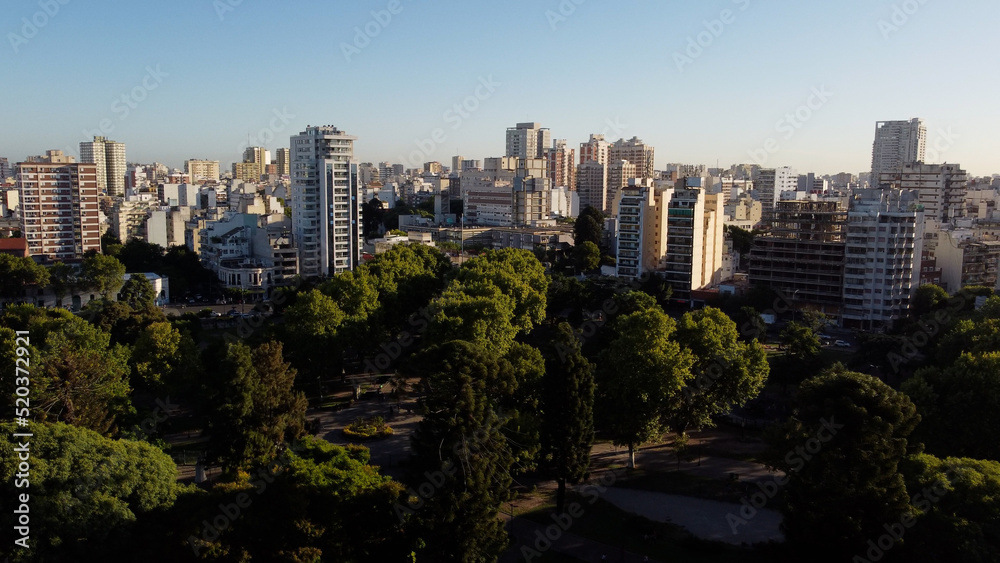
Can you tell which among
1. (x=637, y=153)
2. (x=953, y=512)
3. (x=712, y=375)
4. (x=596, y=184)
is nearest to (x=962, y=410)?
(x=953, y=512)

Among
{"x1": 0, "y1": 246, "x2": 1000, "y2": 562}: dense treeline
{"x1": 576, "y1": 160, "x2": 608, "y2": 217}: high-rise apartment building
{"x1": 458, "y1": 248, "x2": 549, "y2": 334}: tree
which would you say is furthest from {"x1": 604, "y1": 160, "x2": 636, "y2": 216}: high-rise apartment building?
{"x1": 0, "y1": 246, "x2": 1000, "y2": 562}: dense treeline

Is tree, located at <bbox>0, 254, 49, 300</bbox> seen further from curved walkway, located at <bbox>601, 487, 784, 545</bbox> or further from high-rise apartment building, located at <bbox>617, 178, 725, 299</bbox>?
curved walkway, located at <bbox>601, 487, 784, 545</bbox>

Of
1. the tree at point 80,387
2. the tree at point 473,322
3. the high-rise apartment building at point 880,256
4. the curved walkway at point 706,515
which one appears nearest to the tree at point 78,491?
the tree at point 80,387

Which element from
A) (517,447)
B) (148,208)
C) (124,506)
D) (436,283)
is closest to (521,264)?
A: (436,283)

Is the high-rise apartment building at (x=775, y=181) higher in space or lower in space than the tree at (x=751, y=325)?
higher

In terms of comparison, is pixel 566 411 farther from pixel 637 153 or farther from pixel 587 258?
pixel 637 153

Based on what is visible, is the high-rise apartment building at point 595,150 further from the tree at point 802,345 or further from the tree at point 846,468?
the tree at point 846,468
